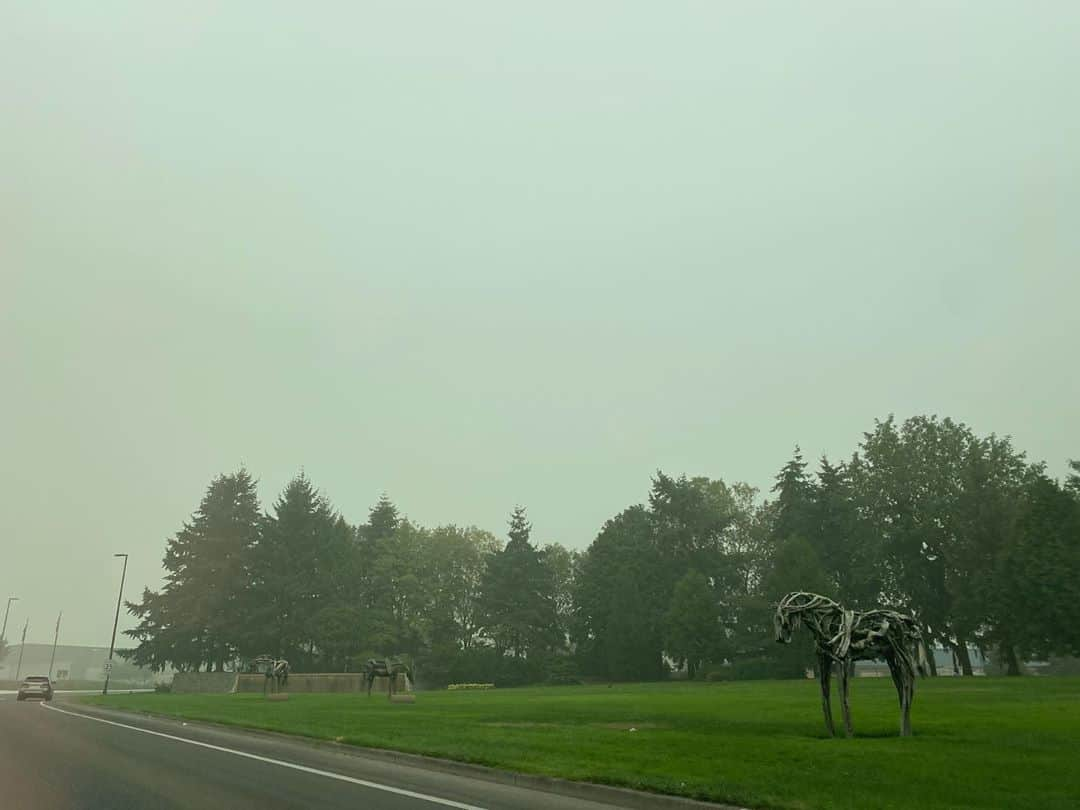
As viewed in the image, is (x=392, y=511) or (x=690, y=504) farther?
(x=392, y=511)

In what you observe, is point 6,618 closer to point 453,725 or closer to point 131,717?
point 131,717

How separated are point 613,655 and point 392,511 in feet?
104

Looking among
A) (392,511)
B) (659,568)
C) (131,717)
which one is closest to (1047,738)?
(131,717)

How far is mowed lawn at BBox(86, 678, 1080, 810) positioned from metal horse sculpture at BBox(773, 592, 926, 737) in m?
0.95

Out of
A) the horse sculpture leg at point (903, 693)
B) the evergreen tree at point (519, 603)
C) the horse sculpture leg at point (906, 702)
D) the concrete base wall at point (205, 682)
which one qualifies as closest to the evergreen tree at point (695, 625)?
the evergreen tree at point (519, 603)

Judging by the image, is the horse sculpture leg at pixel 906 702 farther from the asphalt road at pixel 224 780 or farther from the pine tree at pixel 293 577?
the pine tree at pixel 293 577

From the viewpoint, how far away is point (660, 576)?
8244 cm

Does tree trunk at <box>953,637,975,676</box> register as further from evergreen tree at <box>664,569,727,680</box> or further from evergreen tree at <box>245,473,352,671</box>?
evergreen tree at <box>245,473,352,671</box>

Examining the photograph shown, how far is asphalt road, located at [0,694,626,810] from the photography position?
11.3m

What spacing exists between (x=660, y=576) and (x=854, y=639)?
64313mm

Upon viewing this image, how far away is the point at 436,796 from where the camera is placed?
1208 cm

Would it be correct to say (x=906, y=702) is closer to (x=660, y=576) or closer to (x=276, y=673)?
(x=276, y=673)

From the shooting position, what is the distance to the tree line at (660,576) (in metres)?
65.7

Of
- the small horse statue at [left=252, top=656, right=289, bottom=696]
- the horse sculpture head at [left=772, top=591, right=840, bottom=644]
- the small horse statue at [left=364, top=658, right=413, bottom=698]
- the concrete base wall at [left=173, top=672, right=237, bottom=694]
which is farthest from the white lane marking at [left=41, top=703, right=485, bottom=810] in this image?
the concrete base wall at [left=173, top=672, right=237, bottom=694]
